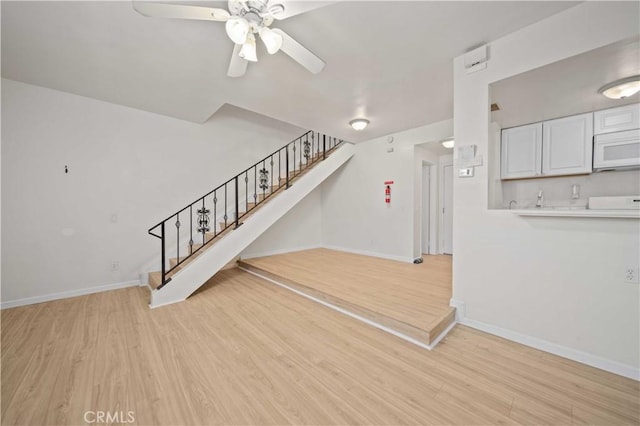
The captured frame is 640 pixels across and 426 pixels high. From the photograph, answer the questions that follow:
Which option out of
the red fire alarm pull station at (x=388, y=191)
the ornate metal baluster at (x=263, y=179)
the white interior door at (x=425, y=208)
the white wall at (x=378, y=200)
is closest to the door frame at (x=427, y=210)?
the white interior door at (x=425, y=208)

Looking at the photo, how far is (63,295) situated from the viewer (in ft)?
10.7

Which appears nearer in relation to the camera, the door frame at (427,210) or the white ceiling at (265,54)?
the white ceiling at (265,54)

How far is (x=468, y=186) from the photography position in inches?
96.1

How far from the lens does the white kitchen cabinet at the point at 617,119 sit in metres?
2.79

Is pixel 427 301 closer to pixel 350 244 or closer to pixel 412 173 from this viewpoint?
pixel 412 173

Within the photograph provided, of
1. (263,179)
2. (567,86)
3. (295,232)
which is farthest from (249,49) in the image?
(295,232)

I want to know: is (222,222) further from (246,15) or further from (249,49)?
(246,15)

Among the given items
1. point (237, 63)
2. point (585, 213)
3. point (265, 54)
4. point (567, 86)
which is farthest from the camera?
point (567, 86)

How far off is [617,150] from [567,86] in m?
1.21

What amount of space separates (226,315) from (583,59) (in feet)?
14.5

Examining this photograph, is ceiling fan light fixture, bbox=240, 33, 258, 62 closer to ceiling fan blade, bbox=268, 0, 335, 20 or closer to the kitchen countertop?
ceiling fan blade, bbox=268, 0, 335, 20

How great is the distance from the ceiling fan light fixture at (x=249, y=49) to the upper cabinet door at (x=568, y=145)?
13.5 ft

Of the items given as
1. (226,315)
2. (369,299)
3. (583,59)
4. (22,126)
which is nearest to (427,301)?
(369,299)

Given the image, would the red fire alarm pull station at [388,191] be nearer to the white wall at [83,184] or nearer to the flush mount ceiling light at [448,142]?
the flush mount ceiling light at [448,142]
